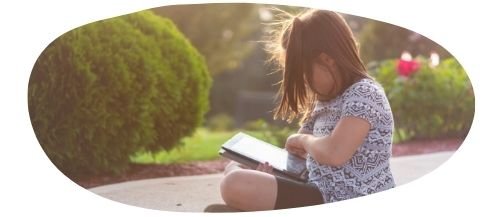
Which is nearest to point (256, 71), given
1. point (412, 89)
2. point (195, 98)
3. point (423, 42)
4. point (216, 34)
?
point (216, 34)

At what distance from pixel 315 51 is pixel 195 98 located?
1687mm

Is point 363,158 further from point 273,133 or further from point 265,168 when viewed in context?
point 273,133

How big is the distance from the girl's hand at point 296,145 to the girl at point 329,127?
0.02m

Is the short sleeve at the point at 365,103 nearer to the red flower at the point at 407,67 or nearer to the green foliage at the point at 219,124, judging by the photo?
the red flower at the point at 407,67

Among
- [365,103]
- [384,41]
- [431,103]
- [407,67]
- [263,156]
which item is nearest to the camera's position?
[365,103]

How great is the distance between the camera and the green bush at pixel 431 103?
19.5 feet

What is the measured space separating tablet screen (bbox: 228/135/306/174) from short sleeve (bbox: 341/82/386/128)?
0.47m

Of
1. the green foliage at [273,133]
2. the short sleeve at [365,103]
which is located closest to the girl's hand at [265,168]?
the short sleeve at [365,103]

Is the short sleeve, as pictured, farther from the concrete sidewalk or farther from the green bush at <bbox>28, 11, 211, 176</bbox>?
the green bush at <bbox>28, 11, 211, 176</bbox>

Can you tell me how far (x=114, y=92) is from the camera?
4.09m

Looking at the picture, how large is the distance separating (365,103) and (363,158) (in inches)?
10.0

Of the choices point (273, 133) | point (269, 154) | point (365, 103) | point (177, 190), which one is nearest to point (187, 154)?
point (273, 133)

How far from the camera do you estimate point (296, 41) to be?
10.4 feet

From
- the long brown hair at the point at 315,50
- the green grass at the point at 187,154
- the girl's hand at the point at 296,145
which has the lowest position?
the green grass at the point at 187,154
